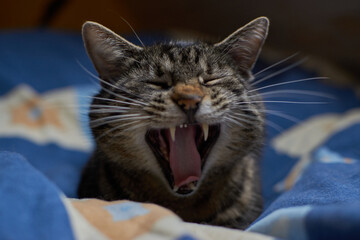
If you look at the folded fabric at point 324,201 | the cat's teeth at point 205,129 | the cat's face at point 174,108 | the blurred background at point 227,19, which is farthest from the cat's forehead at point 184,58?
the blurred background at point 227,19

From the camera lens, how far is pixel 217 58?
3.76 ft

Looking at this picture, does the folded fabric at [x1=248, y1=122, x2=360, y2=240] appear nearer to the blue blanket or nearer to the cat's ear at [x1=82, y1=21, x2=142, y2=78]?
the blue blanket

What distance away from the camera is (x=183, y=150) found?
107 centimetres

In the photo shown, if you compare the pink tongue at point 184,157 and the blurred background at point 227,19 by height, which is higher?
the blurred background at point 227,19

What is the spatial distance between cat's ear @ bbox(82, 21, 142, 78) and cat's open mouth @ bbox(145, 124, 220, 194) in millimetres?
231

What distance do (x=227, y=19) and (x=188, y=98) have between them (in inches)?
62.7

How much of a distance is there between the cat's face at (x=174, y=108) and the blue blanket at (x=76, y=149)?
0.43 feet

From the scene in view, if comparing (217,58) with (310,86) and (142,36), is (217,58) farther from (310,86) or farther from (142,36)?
(142,36)

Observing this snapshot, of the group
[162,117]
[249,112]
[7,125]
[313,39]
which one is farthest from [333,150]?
[7,125]

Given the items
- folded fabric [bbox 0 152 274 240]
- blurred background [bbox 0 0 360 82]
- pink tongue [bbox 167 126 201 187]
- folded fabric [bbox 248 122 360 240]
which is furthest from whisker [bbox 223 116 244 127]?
blurred background [bbox 0 0 360 82]

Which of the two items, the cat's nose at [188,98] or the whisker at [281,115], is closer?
the cat's nose at [188,98]

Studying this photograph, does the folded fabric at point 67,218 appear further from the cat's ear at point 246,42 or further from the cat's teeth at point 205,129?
the cat's ear at point 246,42

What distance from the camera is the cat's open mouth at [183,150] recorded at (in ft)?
3.43

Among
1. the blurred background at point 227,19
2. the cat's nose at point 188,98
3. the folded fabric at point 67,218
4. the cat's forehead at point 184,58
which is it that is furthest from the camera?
the blurred background at point 227,19
